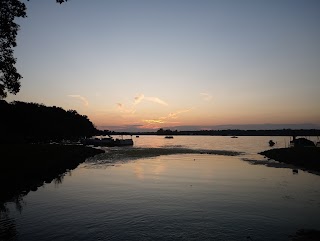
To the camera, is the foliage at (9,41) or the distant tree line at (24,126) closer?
the foliage at (9,41)

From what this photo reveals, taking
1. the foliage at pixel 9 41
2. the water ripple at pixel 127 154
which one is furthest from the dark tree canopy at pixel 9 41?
the water ripple at pixel 127 154

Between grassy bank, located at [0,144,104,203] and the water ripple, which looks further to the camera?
the water ripple

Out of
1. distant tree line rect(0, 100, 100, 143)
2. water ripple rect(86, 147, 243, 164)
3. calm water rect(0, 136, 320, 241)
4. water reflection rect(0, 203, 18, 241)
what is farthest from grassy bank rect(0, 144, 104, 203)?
distant tree line rect(0, 100, 100, 143)

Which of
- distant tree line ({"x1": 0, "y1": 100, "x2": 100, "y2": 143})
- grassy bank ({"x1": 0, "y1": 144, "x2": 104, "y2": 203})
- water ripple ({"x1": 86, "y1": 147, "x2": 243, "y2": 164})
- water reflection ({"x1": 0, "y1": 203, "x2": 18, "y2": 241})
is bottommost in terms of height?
water ripple ({"x1": 86, "y1": 147, "x2": 243, "y2": 164})

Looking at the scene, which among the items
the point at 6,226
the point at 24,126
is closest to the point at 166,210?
the point at 6,226

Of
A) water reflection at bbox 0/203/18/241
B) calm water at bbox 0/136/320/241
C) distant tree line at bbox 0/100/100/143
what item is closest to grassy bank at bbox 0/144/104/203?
calm water at bbox 0/136/320/241

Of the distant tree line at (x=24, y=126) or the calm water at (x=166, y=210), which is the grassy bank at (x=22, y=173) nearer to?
the calm water at (x=166, y=210)

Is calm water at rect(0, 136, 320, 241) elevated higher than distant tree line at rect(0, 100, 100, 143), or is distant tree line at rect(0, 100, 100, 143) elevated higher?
distant tree line at rect(0, 100, 100, 143)

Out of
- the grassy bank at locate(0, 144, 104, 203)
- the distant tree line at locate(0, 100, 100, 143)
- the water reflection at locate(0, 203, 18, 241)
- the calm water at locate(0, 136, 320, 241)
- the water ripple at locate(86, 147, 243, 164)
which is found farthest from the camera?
the distant tree line at locate(0, 100, 100, 143)

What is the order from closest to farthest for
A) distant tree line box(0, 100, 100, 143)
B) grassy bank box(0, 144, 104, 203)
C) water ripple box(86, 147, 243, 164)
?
grassy bank box(0, 144, 104, 203) → water ripple box(86, 147, 243, 164) → distant tree line box(0, 100, 100, 143)

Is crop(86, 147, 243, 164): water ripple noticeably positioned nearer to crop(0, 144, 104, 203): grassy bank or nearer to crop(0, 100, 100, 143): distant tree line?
crop(0, 144, 104, 203): grassy bank

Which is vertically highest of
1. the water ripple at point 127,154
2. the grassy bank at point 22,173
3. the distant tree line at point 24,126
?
the distant tree line at point 24,126

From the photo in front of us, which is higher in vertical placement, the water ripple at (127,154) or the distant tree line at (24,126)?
the distant tree line at (24,126)

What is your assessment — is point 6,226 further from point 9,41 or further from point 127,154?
point 127,154
